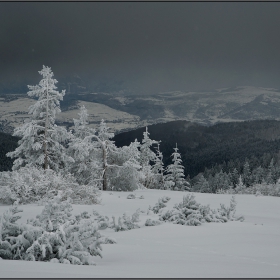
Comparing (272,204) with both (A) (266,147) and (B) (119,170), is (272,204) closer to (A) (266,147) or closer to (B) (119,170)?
(B) (119,170)

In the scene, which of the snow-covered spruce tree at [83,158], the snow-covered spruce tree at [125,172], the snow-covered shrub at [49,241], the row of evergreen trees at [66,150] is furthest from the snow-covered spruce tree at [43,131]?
the snow-covered shrub at [49,241]

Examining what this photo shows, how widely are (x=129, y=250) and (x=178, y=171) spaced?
37.9 m

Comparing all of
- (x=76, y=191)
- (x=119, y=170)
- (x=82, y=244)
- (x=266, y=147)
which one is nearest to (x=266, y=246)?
(x=82, y=244)

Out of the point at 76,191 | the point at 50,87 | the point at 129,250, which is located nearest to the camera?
the point at 129,250

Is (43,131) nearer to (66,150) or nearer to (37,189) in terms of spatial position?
(66,150)

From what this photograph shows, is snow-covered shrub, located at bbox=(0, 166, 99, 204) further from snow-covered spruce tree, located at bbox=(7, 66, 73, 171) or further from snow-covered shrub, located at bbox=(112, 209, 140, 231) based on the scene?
snow-covered spruce tree, located at bbox=(7, 66, 73, 171)

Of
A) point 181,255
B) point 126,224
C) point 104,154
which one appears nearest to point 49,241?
point 181,255

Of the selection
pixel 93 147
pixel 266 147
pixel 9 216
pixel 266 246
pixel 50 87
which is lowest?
pixel 266 246

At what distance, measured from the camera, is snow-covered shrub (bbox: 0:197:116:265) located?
3.82 metres

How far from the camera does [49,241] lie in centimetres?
399

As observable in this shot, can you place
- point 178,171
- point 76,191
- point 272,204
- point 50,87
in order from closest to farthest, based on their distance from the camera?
1. point 76,191
2. point 272,204
3. point 50,87
4. point 178,171

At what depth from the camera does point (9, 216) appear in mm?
4266

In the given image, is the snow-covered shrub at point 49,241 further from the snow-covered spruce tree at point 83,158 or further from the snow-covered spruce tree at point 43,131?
the snow-covered spruce tree at point 83,158

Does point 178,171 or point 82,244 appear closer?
point 82,244
